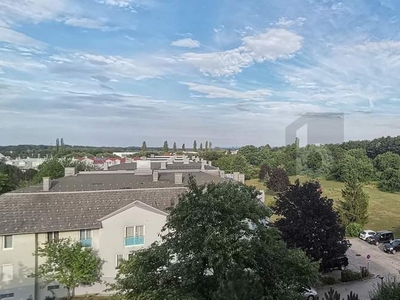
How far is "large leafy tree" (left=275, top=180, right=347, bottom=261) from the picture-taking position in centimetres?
2056

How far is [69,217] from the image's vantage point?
20.5 metres

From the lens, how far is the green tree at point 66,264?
18547mm

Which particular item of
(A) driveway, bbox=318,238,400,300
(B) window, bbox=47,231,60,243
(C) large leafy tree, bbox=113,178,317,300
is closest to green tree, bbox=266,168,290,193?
(A) driveway, bbox=318,238,400,300

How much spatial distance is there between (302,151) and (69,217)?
57596 mm

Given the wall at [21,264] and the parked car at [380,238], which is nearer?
the wall at [21,264]

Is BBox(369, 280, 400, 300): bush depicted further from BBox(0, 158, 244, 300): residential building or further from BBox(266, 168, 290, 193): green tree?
BBox(266, 168, 290, 193): green tree

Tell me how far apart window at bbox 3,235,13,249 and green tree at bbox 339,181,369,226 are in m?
30.8

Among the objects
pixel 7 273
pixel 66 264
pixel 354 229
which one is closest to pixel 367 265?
pixel 354 229

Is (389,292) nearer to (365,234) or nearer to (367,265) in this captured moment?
(367,265)

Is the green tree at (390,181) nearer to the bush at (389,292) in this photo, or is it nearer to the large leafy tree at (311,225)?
the large leafy tree at (311,225)

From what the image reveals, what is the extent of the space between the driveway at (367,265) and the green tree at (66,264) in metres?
14.1

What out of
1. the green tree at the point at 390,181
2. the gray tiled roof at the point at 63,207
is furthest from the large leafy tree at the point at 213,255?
the green tree at the point at 390,181

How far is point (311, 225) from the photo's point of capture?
67.6 ft

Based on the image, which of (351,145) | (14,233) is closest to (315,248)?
(14,233)
